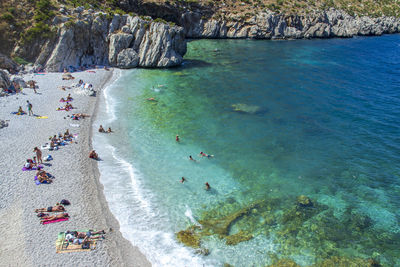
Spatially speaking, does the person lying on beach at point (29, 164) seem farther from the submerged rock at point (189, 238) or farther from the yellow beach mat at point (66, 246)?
the submerged rock at point (189, 238)

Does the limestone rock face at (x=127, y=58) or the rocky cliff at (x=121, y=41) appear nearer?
the rocky cliff at (x=121, y=41)

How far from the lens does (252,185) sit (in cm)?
2788

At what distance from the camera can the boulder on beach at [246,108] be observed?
1703 inches

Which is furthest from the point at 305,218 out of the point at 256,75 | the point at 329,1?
the point at 329,1

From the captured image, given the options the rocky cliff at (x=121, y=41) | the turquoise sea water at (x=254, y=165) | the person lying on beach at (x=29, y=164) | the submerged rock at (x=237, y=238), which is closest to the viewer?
the submerged rock at (x=237, y=238)

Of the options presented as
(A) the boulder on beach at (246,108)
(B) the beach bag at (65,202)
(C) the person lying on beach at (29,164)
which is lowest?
(B) the beach bag at (65,202)

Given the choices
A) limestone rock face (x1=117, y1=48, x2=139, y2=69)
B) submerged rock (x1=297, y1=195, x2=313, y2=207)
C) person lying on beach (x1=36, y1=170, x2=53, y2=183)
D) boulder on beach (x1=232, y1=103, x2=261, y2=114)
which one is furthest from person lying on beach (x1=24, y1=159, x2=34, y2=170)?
limestone rock face (x1=117, y1=48, x2=139, y2=69)

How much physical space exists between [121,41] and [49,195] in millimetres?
43808

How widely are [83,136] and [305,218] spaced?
27.9m

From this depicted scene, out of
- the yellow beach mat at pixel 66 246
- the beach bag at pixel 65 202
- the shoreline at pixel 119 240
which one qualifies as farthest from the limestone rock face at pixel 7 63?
the yellow beach mat at pixel 66 246

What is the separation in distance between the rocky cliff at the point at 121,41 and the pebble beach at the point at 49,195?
22.2 meters

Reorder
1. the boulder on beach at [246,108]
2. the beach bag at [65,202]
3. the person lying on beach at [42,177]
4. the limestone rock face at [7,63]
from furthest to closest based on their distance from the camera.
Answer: the limestone rock face at [7,63] < the boulder on beach at [246,108] < the person lying on beach at [42,177] < the beach bag at [65,202]

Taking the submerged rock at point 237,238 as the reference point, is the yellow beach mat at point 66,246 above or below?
above

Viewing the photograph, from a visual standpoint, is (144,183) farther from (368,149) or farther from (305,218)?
(368,149)
